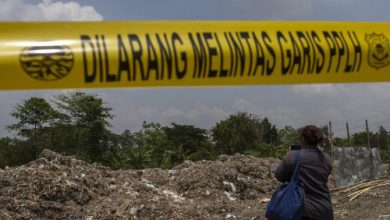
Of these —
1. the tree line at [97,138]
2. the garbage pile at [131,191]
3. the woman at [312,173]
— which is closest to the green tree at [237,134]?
the tree line at [97,138]

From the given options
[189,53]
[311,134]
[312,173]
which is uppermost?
[189,53]

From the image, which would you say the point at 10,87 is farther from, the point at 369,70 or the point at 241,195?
the point at 241,195

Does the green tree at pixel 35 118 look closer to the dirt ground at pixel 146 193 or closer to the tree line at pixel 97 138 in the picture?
the tree line at pixel 97 138

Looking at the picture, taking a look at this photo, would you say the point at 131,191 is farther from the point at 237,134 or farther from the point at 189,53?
the point at 237,134

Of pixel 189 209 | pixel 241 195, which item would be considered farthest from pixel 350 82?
pixel 241 195

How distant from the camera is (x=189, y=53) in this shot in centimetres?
319

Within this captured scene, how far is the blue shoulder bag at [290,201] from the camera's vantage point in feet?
14.1

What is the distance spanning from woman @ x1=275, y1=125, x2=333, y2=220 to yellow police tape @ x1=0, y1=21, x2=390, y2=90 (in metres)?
0.92

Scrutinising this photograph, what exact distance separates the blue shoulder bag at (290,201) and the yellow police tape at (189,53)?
1.10 metres

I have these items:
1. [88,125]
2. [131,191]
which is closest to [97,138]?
[88,125]

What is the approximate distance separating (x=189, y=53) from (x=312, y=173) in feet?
5.67

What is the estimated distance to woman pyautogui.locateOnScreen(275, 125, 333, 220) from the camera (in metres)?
4.39

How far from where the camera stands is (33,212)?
1230cm

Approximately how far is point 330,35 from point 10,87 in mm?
1855
